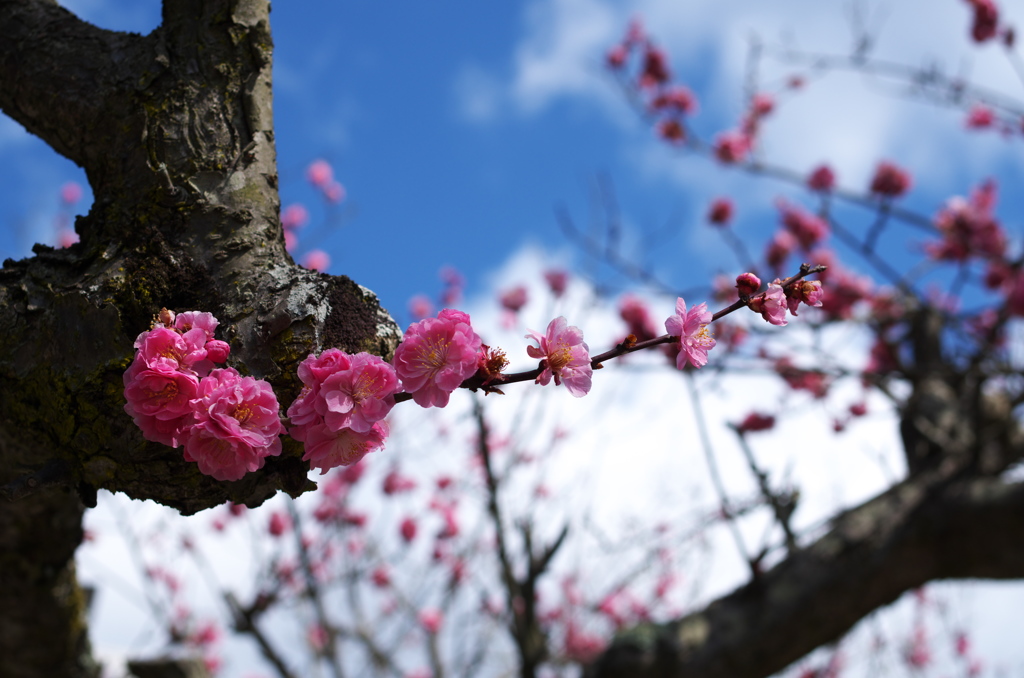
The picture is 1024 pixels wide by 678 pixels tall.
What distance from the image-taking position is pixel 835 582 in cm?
316

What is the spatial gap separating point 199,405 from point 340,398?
0.23 m

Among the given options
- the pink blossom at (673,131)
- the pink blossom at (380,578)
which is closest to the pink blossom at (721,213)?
the pink blossom at (673,131)

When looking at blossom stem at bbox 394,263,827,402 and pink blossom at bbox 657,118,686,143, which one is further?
pink blossom at bbox 657,118,686,143

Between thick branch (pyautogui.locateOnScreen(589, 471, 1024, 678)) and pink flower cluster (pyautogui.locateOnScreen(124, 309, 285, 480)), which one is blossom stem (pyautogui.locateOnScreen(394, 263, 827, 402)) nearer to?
pink flower cluster (pyautogui.locateOnScreen(124, 309, 285, 480))

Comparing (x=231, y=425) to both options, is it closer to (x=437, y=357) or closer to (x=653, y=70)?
(x=437, y=357)

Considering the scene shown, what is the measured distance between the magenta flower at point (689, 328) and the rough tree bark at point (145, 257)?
0.57 metres

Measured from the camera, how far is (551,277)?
5367mm

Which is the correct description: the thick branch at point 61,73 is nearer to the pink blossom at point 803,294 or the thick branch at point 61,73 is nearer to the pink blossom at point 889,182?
the pink blossom at point 803,294

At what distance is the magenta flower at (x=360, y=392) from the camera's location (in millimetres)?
1093

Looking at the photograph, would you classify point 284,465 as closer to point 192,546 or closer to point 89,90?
point 89,90

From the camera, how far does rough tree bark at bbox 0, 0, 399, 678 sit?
1.31m

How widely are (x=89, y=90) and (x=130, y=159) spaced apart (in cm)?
31

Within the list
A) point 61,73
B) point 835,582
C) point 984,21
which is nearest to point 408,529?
point 835,582

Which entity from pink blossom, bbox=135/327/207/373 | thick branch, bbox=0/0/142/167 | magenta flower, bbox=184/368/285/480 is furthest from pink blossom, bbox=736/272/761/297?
thick branch, bbox=0/0/142/167
